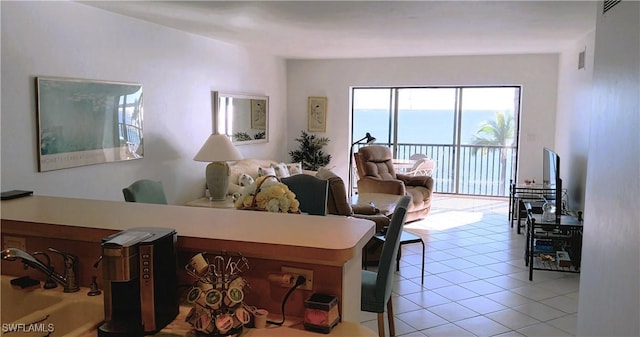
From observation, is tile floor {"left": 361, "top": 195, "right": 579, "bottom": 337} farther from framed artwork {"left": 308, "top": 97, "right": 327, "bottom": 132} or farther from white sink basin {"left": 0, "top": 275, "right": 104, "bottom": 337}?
framed artwork {"left": 308, "top": 97, "right": 327, "bottom": 132}

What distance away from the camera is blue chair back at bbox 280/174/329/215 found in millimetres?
3902

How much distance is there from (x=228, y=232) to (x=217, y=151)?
3.73 metres

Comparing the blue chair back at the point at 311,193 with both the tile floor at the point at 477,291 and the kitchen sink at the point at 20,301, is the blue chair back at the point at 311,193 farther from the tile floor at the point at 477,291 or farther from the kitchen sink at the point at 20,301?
the kitchen sink at the point at 20,301

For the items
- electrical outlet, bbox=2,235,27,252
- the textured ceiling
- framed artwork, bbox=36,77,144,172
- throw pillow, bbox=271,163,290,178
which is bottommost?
throw pillow, bbox=271,163,290,178

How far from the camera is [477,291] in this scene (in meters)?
4.22

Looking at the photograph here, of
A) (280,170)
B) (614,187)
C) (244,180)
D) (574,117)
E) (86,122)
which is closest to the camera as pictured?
(614,187)

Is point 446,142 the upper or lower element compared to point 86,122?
lower

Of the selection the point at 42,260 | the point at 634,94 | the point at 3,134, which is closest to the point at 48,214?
the point at 42,260

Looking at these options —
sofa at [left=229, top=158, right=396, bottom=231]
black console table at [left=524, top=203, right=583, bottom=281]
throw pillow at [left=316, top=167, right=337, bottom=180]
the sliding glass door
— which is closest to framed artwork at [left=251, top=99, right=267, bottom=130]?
sofa at [left=229, top=158, right=396, bottom=231]

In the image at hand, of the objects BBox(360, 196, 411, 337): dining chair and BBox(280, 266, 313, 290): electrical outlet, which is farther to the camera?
BBox(360, 196, 411, 337): dining chair

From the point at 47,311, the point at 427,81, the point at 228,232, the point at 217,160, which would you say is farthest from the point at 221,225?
the point at 427,81

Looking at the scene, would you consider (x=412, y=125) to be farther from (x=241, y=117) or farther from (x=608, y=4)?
(x=608, y=4)

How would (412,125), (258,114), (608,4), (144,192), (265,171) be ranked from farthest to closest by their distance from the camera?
1. (412,125)
2. (258,114)
3. (265,171)
4. (144,192)
5. (608,4)

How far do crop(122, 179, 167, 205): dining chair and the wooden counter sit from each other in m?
1.38
